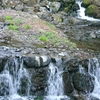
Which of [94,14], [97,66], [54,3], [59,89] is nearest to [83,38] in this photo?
[97,66]

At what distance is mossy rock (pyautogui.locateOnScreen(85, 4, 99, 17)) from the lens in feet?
107

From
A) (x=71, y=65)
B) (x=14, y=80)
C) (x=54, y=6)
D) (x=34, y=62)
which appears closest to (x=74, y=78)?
(x=71, y=65)

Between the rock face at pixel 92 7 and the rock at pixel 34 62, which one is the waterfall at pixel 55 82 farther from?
the rock face at pixel 92 7

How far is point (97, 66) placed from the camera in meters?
16.3

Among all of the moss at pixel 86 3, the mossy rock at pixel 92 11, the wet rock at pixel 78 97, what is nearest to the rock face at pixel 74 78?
the wet rock at pixel 78 97

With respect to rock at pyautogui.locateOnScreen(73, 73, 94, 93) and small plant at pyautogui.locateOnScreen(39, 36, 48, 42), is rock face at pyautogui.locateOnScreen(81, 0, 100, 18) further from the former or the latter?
rock at pyautogui.locateOnScreen(73, 73, 94, 93)

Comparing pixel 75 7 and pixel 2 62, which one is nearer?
pixel 2 62

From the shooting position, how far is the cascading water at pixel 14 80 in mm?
14719

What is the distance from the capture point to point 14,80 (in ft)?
48.9

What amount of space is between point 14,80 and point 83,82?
Result: 11.9 ft

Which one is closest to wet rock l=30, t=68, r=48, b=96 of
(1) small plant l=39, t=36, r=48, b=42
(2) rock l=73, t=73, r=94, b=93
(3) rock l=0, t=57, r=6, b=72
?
(3) rock l=0, t=57, r=6, b=72

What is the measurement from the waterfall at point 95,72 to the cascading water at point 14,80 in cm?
358

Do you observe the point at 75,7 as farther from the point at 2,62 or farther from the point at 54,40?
the point at 2,62

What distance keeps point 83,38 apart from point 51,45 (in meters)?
4.31
